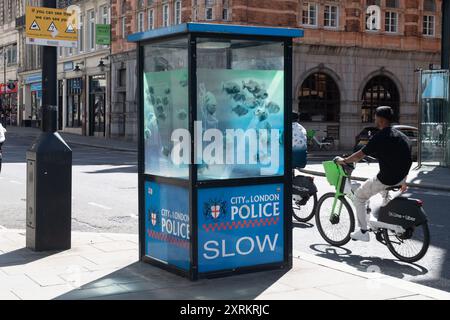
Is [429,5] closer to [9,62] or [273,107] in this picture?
[273,107]

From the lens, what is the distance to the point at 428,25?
40719 mm

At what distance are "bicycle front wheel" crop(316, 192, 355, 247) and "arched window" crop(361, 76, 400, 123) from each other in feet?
97.4

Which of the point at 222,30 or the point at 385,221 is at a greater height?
the point at 222,30

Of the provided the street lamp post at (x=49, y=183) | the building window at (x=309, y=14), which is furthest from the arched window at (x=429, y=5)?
the street lamp post at (x=49, y=183)

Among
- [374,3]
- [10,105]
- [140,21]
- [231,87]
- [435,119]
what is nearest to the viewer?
[231,87]

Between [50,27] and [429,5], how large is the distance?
3569cm

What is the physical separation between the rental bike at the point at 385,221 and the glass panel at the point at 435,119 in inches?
579

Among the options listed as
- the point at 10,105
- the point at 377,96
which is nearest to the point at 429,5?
the point at 377,96

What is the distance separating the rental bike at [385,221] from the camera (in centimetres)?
813

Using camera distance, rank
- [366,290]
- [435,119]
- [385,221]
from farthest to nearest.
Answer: [435,119] → [385,221] → [366,290]

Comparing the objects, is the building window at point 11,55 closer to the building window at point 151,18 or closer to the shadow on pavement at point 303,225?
the building window at point 151,18

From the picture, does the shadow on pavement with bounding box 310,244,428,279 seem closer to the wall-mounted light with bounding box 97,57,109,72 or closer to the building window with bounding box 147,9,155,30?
the building window with bounding box 147,9,155,30
